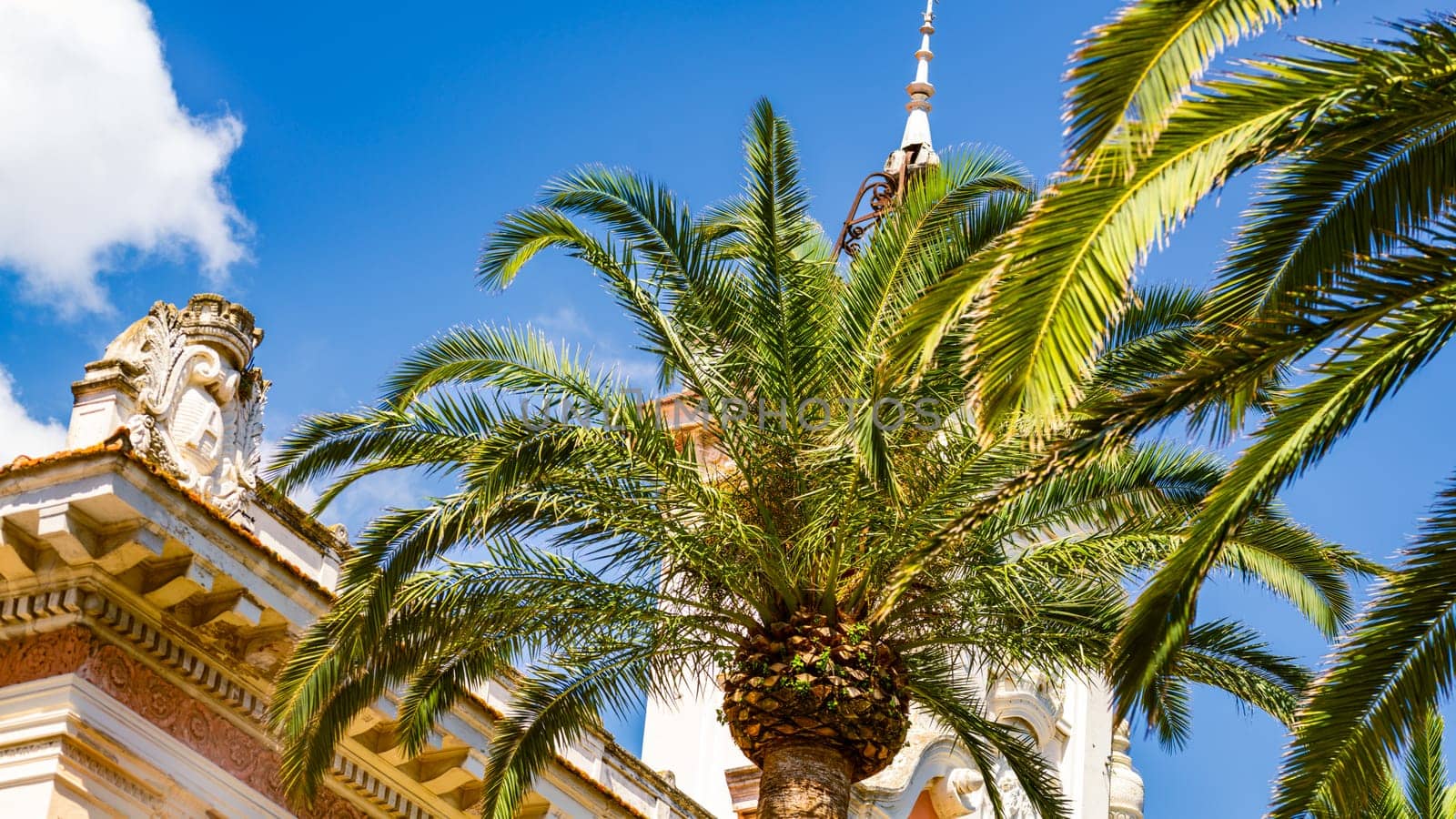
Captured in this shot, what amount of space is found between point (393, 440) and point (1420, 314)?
739 centimetres

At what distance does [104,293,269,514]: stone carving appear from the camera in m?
14.6

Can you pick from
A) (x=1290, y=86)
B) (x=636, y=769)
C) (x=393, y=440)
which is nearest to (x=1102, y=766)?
(x=636, y=769)

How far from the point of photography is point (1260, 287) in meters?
10.2

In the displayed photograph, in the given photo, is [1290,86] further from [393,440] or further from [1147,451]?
[393,440]

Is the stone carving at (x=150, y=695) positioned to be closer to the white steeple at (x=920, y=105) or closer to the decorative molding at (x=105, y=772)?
the decorative molding at (x=105, y=772)

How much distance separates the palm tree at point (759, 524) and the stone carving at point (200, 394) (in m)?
0.60

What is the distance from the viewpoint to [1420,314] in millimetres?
9531

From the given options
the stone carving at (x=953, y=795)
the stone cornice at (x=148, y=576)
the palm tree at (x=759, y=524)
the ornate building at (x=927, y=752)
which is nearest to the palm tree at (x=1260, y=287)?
the palm tree at (x=759, y=524)

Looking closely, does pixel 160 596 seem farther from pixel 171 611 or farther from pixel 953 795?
pixel 953 795

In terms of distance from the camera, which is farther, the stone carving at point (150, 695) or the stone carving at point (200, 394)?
the stone carving at point (200, 394)

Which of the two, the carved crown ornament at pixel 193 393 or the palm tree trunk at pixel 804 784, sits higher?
the carved crown ornament at pixel 193 393

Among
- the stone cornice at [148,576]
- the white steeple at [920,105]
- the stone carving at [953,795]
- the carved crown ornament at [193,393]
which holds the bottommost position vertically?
the stone cornice at [148,576]

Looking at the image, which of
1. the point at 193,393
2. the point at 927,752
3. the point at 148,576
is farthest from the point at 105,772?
the point at 927,752

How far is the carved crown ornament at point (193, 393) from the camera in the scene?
14.5 metres
